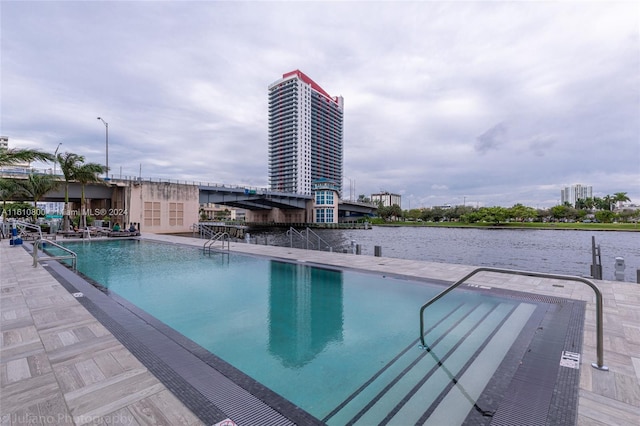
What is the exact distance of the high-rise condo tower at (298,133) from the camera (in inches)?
4656

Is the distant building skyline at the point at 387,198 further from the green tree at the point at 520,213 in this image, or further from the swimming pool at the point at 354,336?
the swimming pool at the point at 354,336

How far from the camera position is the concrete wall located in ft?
103

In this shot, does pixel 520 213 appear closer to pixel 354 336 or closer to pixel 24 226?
pixel 354 336

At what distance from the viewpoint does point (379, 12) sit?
13398 mm

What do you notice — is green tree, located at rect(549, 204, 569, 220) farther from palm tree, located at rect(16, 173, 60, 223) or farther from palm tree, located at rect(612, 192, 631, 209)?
palm tree, located at rect(16, 173, 60, 223)

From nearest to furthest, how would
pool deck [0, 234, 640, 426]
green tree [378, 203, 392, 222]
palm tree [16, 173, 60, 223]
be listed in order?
1. pool deck [0, 234, 640, 426]
2. palm tree [16, 173, 60, 223]
3. green tree [378, 203, 392, 222]

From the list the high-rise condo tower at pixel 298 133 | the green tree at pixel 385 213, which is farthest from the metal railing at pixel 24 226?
the high-rise condo tower at pixel 298 133

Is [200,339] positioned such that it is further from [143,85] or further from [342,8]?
[143,85]

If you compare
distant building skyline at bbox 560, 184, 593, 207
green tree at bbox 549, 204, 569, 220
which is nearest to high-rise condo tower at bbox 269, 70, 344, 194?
green tree at bbox 549, 204, 569, 220

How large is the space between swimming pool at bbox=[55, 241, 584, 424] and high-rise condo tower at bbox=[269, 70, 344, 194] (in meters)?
110

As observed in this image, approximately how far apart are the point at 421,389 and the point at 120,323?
15.7 ft

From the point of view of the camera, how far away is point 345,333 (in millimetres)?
4914

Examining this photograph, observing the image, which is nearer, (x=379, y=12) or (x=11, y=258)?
(x=11, y=258)

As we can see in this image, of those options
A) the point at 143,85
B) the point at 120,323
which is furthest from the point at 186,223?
the point at 120,323
